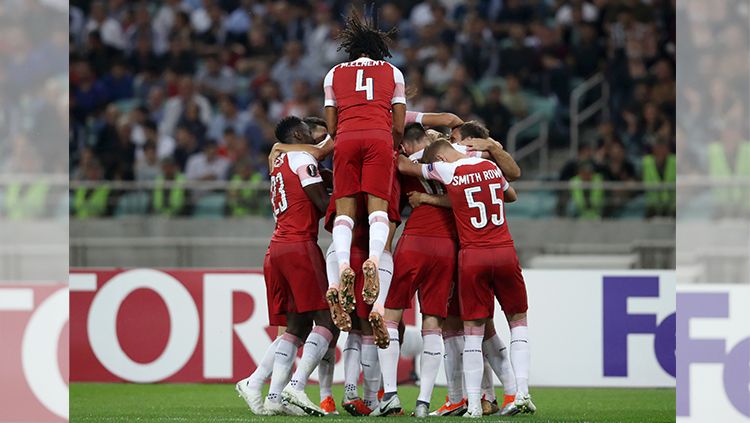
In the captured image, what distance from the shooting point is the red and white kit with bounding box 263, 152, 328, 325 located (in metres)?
7.27

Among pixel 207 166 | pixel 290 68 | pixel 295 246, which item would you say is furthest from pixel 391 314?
pixel 290 68

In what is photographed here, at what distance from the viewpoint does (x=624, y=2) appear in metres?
15.0

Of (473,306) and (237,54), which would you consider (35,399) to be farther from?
(237,54)

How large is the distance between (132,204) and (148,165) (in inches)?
59.2

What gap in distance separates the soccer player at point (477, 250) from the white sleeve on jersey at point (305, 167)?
0.65 metres

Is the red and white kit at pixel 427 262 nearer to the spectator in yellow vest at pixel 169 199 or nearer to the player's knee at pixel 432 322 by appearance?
the player's knee at pixel 432 322

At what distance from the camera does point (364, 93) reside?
23.0 feet

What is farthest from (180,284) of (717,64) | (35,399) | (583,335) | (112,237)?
(717,64)

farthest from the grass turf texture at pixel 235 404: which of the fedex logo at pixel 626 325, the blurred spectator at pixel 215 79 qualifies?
the blurred spectator at pixel 215 79

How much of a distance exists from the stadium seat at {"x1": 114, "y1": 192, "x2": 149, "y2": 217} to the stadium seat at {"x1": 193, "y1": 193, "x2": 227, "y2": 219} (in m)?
0.55

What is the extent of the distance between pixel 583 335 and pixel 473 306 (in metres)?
3.55

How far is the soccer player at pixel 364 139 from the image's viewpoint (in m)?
6.93

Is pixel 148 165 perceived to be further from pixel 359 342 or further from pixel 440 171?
pixel 440 171

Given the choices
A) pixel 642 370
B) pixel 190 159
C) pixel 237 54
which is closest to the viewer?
pixel 642 370
